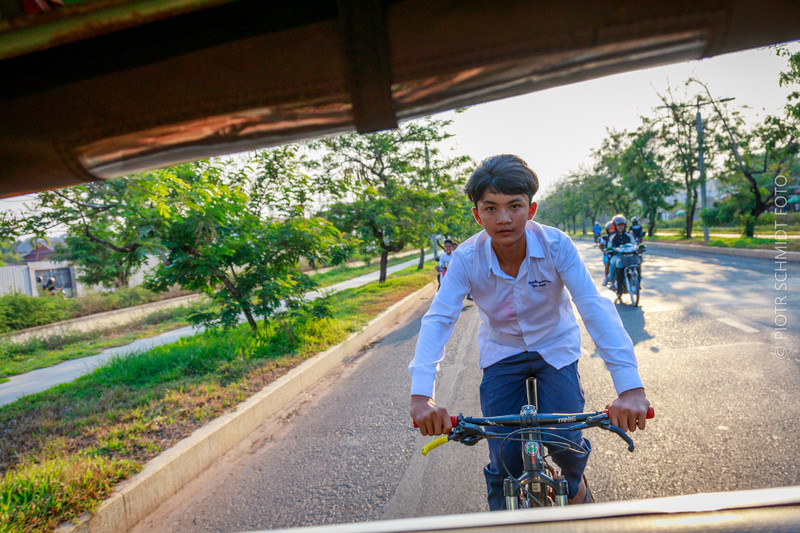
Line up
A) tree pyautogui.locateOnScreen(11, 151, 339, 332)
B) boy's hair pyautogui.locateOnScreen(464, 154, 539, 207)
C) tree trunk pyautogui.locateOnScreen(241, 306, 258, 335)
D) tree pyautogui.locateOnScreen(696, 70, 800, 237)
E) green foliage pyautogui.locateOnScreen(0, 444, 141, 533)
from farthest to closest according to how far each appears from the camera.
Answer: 1. tree pyautogui.locateOnScreen(696, 70, 800, 237)
2. tree trunk pyautogui.locateOnScreen(241, 306, 258, 335)
3. tree pyautogui.locateOnScreen(11, 151, 339, 332)
4. green foliage pyautogui.locateOnScreen(0, 444, 141, 533)
5. boy's hair pyautogui.locateOnScreen(464, 154, 539, 207)

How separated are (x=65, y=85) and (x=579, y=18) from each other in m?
1.36

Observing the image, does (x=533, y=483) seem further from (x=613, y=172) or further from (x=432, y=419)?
(x=613, y=172)

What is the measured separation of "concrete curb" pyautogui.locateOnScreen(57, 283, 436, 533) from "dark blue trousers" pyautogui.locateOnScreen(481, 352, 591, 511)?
2.44 m

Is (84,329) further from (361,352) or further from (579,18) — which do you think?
(579,18)

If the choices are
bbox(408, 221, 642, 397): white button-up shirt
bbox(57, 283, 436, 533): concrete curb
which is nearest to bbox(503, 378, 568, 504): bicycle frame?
bbox(408, 221, 642, 397): white button-up shirt

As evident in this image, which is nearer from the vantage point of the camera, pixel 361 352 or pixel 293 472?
pixel 293 472

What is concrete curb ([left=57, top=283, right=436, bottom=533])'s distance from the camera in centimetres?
290

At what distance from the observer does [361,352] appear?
8008 mm

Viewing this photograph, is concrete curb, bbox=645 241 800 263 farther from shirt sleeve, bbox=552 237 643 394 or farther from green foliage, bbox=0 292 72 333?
green foliage, bbox=0 292 72 333

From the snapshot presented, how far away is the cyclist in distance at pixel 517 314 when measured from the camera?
196 centimetres

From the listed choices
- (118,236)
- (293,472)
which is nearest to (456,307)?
(293,472)

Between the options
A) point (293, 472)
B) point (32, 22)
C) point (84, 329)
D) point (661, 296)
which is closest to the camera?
point (32, 22)

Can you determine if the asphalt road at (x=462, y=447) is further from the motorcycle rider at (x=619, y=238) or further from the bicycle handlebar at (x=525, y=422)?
the motorcycle rider at (x=619, y=238)

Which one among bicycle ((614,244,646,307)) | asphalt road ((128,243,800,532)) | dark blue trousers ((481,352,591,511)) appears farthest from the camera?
bicycle ((614,244,646,307))
